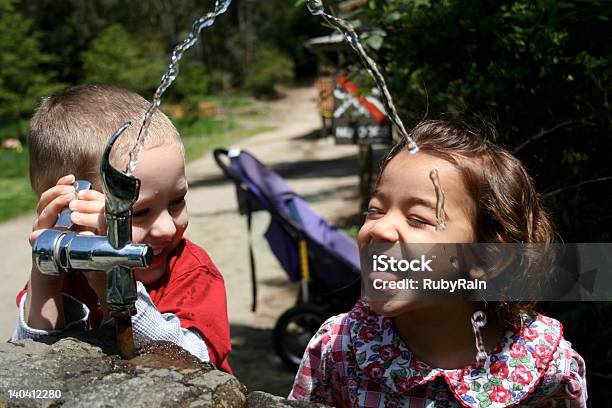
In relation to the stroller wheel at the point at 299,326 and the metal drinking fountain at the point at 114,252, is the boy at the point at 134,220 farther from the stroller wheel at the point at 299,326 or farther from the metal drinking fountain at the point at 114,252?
the stroller wheel at the point at 299,326

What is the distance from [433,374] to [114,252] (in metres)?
0.63

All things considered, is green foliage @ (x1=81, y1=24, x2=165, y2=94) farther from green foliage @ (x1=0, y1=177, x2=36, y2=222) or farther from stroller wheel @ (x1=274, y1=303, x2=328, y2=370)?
stroller wheel @ (x1=274, y1=303, x2=328, y2=370)

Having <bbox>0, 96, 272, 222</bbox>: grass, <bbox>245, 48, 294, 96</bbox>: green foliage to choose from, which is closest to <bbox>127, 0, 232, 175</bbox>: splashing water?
<bbox>0, 96, 272, 222</bbox>: grass

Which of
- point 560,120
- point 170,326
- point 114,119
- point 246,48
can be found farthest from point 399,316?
point 246,48

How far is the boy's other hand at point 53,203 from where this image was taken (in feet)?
4.16

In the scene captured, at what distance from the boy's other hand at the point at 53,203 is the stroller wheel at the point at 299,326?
3156 millimetres

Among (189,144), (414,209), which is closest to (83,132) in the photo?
(414,209)

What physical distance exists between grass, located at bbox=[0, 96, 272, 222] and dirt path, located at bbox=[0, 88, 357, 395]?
42.0 inches

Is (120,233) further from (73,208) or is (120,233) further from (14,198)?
(14,198)

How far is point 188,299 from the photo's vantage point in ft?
5.17

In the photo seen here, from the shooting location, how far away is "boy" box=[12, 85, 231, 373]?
4.43ft

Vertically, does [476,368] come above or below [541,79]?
below

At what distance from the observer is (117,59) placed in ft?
82.8

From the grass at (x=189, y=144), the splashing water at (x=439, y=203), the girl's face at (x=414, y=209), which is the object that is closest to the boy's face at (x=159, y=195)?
the girl's face at (x=414, y=209)
